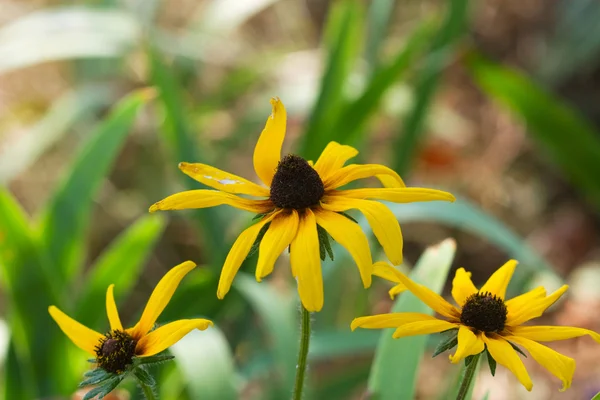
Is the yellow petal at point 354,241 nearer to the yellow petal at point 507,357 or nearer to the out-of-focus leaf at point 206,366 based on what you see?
the yellow petal at point 507,357

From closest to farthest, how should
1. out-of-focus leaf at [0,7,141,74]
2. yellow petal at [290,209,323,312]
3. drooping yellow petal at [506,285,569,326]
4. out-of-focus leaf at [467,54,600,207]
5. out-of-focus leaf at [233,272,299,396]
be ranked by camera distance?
yellow petal at [290,209,323,312], drooping yellow petal at [506,285,569,326], out-of-focus leaf at [233,272,299,396], out-of-focus leaf at [467,54,600,207], out-of-focus leaf at [0,7,141,74]

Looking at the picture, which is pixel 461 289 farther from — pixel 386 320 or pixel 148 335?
pixel 148 335

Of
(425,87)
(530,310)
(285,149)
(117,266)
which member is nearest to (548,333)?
(530,310)

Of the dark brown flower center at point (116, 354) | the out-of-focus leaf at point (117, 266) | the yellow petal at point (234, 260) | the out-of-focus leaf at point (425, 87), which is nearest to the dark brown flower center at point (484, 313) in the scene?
the yellow petal at point (234, 260)

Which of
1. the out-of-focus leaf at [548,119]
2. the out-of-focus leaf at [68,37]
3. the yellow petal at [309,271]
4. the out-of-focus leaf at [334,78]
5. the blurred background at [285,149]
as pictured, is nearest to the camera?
the yellow petal at [309,271]

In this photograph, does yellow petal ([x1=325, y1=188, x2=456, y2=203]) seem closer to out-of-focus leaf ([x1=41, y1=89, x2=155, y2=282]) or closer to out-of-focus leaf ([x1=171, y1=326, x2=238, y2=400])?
out-of-focus leaf ([x1=171, y1=326, x2=238, y2=400])

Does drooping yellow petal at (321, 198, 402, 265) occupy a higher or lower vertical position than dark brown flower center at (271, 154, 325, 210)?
lower

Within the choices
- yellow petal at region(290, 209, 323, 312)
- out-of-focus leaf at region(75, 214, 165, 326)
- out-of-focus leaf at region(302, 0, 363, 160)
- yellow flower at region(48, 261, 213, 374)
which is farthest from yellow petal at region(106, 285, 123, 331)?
out-of-focus leaf at region(302, 0, 363, 160)
